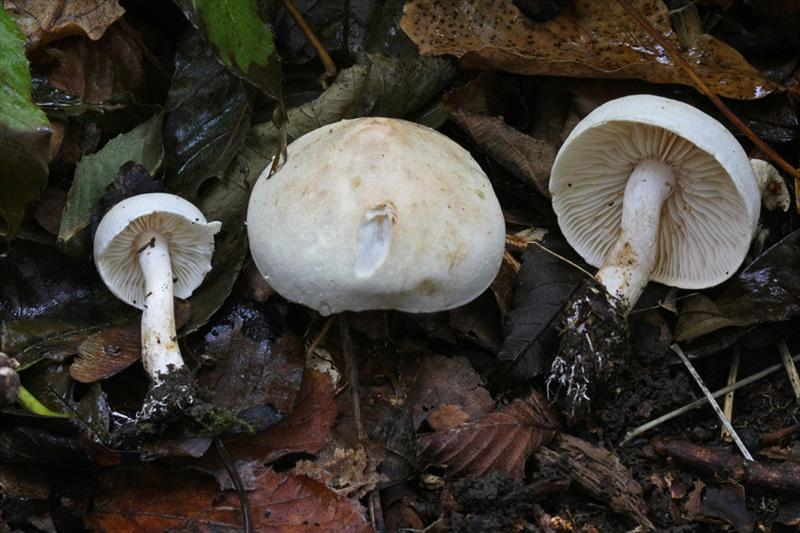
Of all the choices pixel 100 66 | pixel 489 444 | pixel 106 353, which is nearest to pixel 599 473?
pixel 489 444

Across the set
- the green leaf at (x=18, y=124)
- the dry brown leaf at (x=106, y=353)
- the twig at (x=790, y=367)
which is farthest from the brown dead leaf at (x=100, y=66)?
the twig at (x=790, y=367)

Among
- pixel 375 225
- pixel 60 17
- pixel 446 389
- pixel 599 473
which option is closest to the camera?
pixel 375 225

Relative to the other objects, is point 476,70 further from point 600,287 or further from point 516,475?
point 516,475

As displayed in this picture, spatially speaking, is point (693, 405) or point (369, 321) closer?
point (693, 405)

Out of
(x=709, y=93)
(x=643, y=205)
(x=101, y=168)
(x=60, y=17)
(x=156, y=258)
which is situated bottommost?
(x=156, y=258)

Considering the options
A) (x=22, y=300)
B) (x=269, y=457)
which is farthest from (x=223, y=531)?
(x=22, y=300)

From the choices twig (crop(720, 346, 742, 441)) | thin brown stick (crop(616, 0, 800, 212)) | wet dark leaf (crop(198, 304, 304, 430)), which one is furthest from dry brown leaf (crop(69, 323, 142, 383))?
thin brown stick (crop(616, 0, 800, 212))

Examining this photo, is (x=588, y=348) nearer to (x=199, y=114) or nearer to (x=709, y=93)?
(x=709, y=93)

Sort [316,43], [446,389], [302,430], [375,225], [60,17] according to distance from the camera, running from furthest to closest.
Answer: [316,43] < [60,17] < [446,389] < [302,430] < [375,225]
